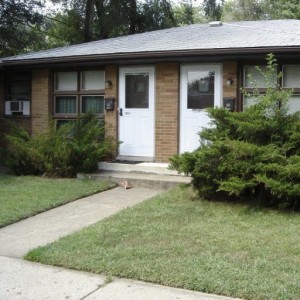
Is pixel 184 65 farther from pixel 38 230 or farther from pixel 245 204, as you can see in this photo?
pixel 38 230

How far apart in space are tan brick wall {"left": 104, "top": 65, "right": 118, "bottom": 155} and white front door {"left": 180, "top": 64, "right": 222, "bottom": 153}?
61.2 inches

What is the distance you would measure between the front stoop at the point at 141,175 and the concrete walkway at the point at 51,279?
2234mm

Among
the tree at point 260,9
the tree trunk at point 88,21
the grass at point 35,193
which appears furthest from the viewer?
the tree at point 260,9

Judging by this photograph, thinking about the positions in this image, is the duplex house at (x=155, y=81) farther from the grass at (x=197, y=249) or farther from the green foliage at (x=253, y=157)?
the grass at (x=197, y=249)

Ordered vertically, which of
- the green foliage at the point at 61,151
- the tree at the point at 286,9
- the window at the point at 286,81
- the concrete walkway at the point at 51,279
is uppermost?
the tree at the point at 286,9

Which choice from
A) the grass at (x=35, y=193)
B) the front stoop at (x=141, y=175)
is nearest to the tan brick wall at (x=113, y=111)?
the front stoop at (x=141, y=175)

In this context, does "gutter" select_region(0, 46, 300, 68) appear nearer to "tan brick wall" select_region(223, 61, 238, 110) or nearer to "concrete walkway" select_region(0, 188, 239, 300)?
"tan brick wall" select_region(223, 61, 238, 110)

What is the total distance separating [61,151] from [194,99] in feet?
9.80

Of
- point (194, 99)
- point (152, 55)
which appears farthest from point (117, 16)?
point (194, 99)

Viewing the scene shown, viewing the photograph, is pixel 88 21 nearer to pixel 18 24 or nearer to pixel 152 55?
pixel 18 24

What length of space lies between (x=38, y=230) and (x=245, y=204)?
124 inches

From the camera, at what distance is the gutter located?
844 centimetres

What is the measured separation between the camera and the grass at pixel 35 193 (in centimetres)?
681

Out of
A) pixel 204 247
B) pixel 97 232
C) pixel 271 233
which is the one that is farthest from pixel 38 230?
pixel 271 233
